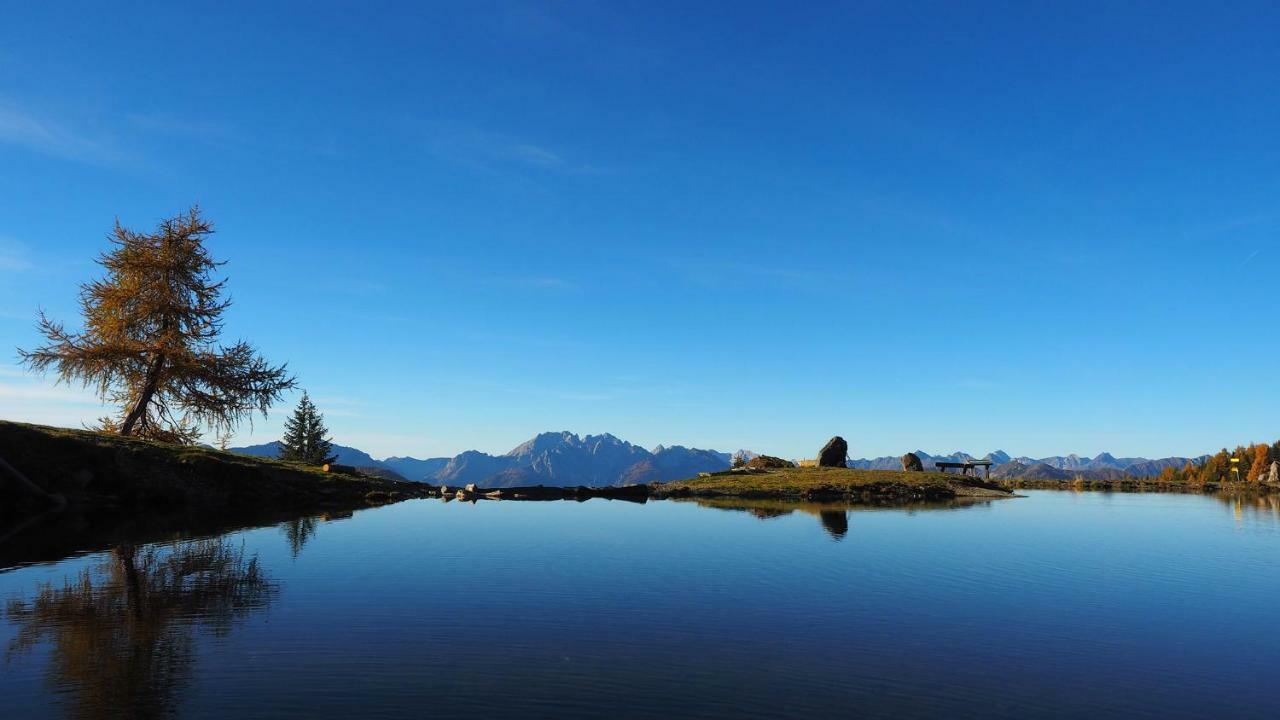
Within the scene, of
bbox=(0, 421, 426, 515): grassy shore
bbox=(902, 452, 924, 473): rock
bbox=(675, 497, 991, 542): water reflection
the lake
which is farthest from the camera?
bbox=(902, 452, 924, 473): rock

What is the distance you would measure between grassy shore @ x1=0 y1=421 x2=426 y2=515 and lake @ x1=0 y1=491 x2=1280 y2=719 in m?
18.0

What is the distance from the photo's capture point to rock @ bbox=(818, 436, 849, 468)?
3716 inches

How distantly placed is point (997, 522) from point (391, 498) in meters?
43.4

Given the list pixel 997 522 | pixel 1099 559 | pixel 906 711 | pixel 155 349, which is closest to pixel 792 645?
pixel 906 711

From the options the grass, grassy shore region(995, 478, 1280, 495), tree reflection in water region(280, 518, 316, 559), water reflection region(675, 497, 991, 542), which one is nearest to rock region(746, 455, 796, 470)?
the grass

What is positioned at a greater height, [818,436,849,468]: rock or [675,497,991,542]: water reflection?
[818,436,849,468]: rock

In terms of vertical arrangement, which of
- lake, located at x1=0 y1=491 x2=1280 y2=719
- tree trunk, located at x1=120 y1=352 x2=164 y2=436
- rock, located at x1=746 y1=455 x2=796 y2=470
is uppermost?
tree trunk, located at x1=120 y1=352 x2=164 y2=436

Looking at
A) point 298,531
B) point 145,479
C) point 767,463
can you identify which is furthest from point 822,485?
point 145,479

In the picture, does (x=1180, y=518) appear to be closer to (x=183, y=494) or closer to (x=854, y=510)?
(x=854, y=510)

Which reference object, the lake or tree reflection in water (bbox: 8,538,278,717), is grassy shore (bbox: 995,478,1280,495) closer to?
the lake

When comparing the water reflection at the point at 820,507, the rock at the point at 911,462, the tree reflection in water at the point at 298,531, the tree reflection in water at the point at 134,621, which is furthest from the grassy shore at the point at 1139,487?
the tree reflection in water at the point at 134,621

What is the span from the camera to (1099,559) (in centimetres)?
2970

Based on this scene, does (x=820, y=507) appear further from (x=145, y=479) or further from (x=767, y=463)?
(x=145, y=479)

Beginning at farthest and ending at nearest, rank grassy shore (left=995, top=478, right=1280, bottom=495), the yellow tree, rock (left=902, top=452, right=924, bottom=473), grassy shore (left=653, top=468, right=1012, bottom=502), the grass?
the yellow tree < grassy shore (left=995, top=478, right=1280, bottom=495) < rock (left=902, top=452, right=924, bottom=473) < the grass < grassy shore (left=653, top=468, right=1012, bottom=502)
